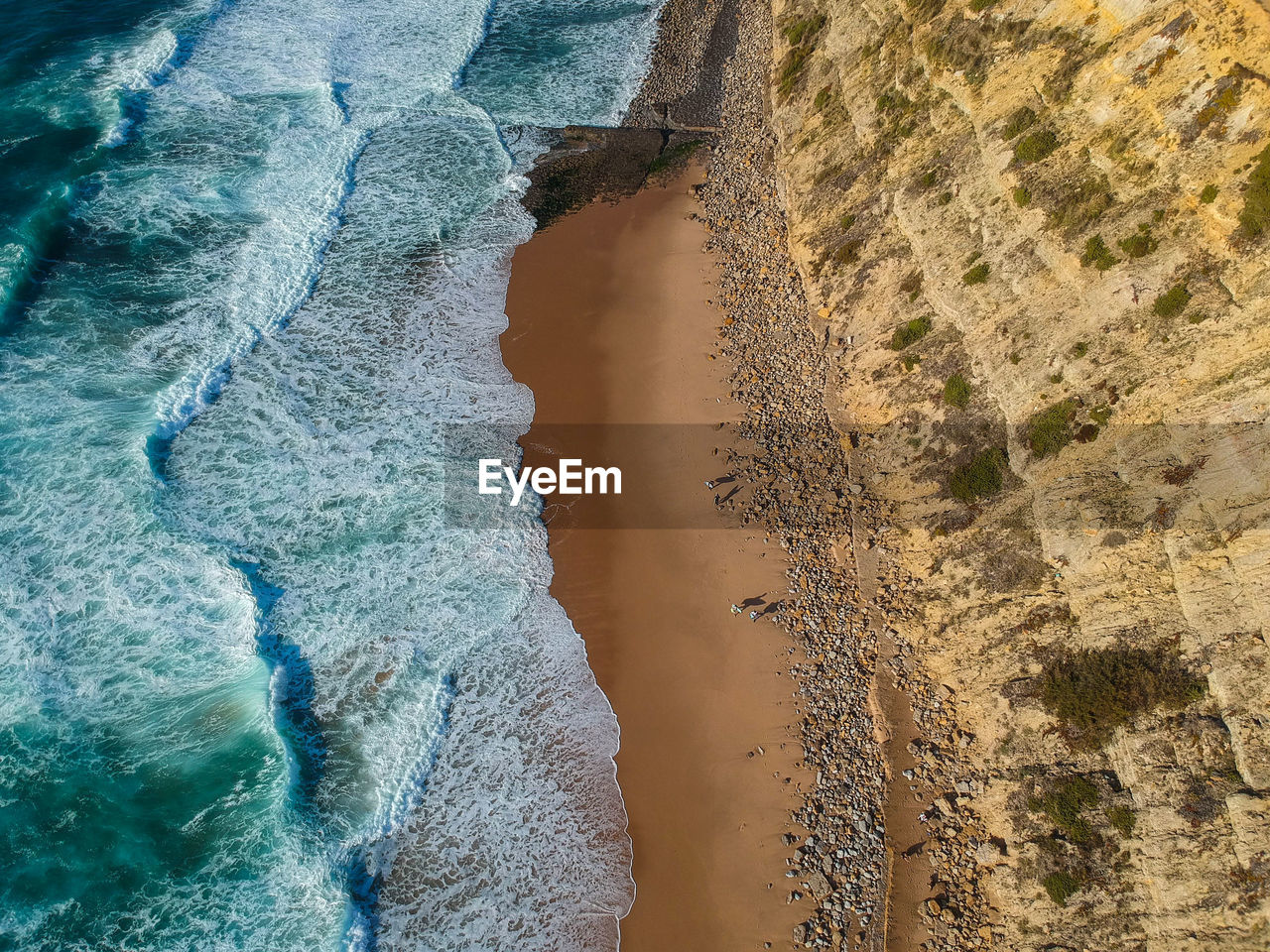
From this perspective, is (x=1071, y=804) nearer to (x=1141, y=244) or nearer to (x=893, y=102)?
(x=1141, y=244)

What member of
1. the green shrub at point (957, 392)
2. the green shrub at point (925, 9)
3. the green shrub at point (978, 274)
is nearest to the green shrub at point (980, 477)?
the green shrub at point (957, 392)

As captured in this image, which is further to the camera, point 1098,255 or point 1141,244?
point 1098,255

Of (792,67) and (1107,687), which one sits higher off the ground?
(792,67)

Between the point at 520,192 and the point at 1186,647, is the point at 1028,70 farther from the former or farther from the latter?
the point at 520,192

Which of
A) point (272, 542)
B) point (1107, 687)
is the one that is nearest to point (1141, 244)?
point (1107, 687)

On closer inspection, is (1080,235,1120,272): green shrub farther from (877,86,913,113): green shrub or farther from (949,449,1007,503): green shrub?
(877,86,913,113): green shrub
